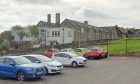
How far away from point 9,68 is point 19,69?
3.10 feet

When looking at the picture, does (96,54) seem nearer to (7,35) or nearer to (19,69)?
(19,69)

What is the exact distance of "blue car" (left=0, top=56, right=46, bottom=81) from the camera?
2184 centimetres

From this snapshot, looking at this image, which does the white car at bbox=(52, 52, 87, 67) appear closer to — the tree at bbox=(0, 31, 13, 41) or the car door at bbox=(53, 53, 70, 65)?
the car door at bbox=(53, 53, 70, 65)

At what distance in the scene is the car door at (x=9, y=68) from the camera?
2239 centimetres

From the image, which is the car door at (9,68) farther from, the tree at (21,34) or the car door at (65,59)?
the tree at (21,34)

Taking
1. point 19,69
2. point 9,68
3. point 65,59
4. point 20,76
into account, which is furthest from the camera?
point 65,59

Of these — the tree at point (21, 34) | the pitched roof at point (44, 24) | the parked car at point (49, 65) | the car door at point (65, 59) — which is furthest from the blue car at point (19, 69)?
the pitched roof at point (44, 24)

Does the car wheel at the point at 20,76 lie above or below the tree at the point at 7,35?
below

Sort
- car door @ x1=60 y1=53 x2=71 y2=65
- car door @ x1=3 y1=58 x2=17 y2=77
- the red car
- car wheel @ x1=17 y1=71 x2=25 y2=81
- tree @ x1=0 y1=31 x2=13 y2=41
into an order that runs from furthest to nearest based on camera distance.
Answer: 1. tree @ x1=0 y1=31 x2=13 y2=41
2. the red car
3. car door @ x1=60 y1=53 x2=71 y2=65
4. car door @ x1=3 y1=58 x2=17 y2=77
5. car wheel @ x1=17 y1=71 x2=25 y2=81

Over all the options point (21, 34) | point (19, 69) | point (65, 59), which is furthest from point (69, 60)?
point (21, 34)

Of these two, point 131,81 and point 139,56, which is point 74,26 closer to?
point 139,56

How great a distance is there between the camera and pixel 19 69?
22062mm

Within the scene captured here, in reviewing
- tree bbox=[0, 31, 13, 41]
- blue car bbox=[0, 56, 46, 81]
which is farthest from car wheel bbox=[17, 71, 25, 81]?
tree bbox=[0, 31, 13, 41]

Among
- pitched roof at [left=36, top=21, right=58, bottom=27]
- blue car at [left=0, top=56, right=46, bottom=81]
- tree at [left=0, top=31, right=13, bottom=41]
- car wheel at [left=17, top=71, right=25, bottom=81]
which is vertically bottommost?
car wheel at [left=17, top=71, right=25, bottom=81]
